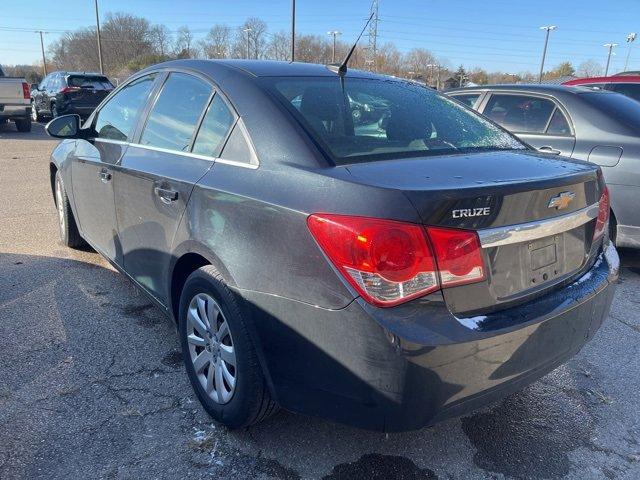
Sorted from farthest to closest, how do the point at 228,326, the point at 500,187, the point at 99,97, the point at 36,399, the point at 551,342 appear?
the point at 99,97
the point at 36,399
the point at 228,326
the point at 551,342
the point at 500,187

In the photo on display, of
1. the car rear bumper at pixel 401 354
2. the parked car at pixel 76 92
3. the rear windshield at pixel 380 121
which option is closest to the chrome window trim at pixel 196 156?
the rear windshield at pixel 380 121

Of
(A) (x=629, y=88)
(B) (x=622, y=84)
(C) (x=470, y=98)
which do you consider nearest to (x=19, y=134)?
(C) (x=470, y=98)

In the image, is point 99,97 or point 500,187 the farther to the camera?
point 99,97

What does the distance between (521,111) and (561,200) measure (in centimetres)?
364

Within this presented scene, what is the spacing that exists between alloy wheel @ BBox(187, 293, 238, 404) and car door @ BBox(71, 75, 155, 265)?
3.79 ft

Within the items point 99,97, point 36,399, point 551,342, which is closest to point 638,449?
point 551,342

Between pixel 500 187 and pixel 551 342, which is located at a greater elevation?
pixel 500 187

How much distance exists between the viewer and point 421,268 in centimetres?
175

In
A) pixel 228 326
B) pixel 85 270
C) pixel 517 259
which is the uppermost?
pixel 517 259

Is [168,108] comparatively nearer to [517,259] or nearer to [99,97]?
[517,259]

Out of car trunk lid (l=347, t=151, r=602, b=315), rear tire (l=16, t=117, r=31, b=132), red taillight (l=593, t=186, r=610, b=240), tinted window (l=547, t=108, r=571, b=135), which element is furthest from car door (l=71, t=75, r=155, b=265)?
rear tire (l=16, t=117, r=31, b=132)

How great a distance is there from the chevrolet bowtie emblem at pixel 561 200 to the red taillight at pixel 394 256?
1.51ft

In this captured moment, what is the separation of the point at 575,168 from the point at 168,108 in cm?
212

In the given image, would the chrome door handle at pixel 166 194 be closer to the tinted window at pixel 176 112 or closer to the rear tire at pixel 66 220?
the tinted window at pixel 176 112
